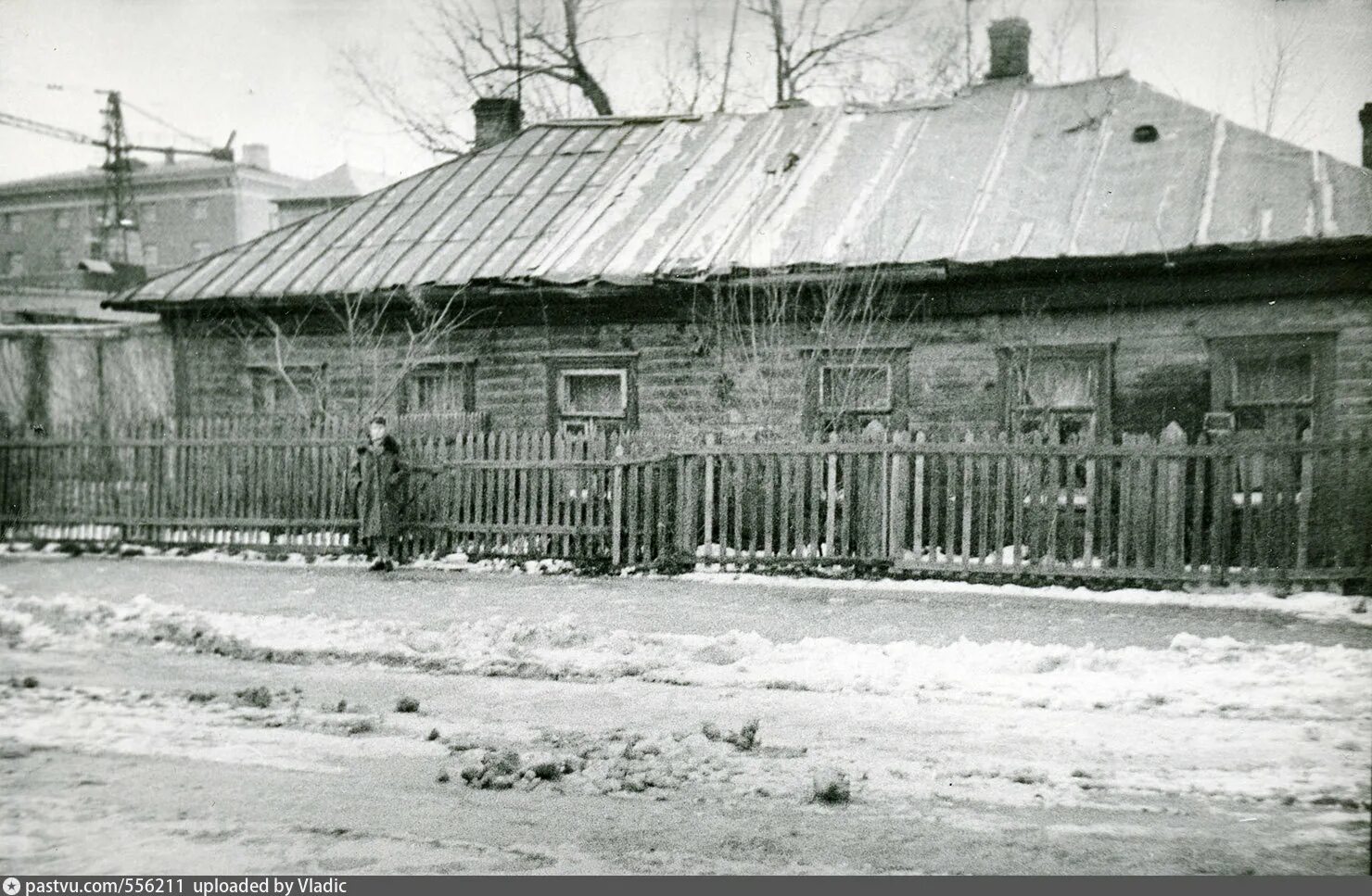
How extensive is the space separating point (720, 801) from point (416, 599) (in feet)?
17.5

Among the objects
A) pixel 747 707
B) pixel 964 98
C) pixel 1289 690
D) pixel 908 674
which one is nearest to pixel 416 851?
pixel 747 707

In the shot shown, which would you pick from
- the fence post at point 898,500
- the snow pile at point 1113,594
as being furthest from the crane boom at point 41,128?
the fence post at point 898,500

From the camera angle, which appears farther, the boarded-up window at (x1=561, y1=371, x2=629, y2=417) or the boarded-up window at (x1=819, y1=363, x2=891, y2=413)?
the boarded-up window at (x1=561, y1=371, x2=629, y2=417)

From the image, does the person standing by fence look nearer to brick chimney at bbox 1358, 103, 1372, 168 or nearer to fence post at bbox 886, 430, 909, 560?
fence post at bbox 886, 430, 909, 560

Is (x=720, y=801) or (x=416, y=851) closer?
(x=416, y=851)

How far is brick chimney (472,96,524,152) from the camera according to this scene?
17.3 meters

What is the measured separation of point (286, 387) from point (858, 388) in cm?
792

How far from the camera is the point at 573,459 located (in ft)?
36.4

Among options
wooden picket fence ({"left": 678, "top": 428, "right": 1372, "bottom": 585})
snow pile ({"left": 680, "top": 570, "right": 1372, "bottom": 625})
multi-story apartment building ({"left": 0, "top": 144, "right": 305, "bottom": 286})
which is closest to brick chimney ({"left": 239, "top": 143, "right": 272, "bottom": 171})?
multi-story apartment building ({"left": 0, "top": 144, "right": 305, "bottom": 286})

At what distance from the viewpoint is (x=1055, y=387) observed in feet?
39.2

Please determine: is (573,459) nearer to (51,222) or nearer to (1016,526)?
(1016,526)

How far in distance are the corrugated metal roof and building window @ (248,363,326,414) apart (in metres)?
1.17

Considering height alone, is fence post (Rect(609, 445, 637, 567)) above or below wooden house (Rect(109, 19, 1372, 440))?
below

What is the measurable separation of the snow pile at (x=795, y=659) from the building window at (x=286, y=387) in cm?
669
